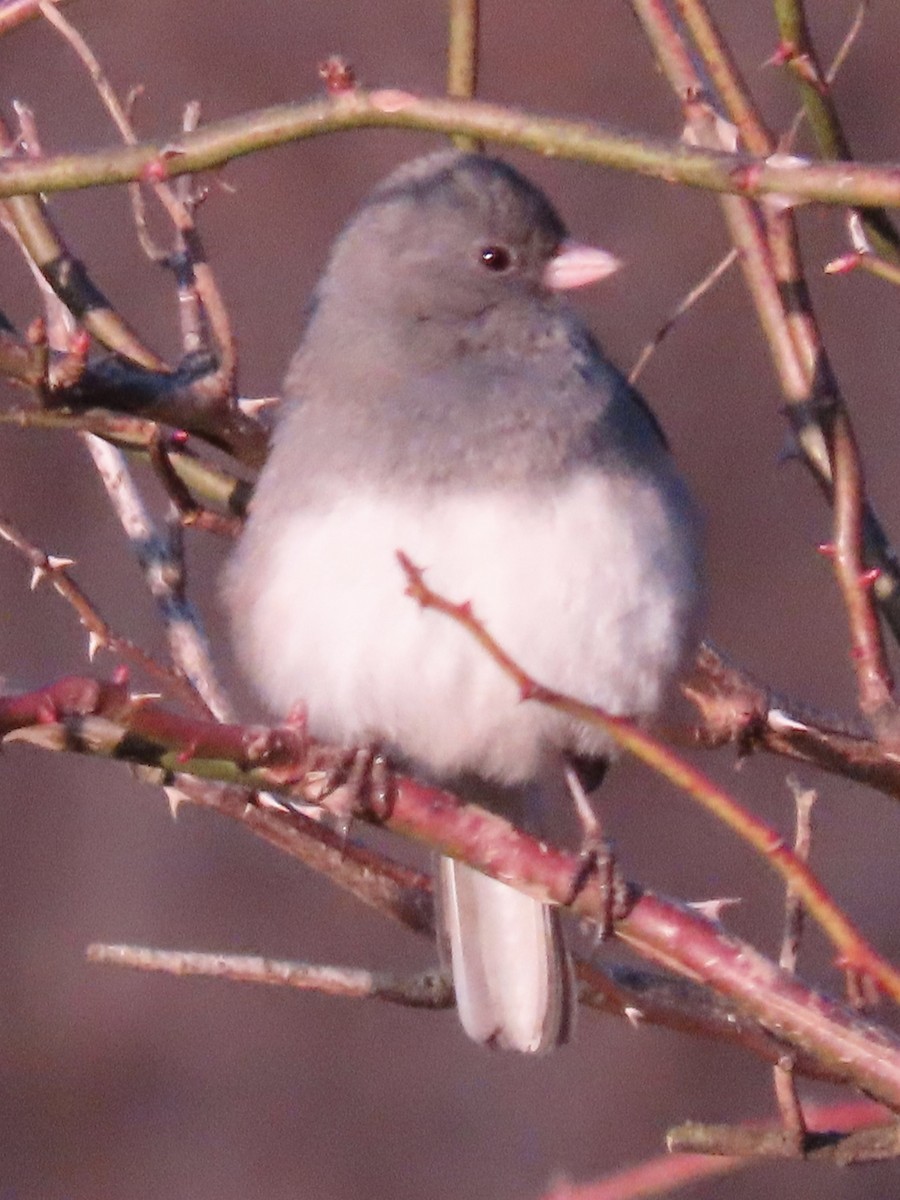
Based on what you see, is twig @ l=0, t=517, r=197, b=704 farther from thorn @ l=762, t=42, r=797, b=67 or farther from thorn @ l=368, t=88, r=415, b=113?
thorn @ l=762, t=42, r=797, b=67

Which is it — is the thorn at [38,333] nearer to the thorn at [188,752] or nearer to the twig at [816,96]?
the thorn at [188,752]

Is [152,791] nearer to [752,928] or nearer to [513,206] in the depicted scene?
[752,928]

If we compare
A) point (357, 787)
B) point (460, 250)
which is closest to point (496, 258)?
point (460, 250)

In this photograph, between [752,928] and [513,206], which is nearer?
[513,206]

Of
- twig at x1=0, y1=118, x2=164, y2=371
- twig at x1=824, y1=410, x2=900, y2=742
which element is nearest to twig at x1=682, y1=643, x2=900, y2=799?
twig at x1=824, y1=410, x2=900, y2=742

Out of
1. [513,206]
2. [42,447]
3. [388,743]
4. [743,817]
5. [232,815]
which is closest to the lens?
[743,817]

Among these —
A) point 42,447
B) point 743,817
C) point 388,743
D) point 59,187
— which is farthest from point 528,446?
point 42,447
